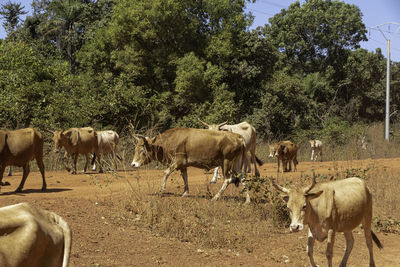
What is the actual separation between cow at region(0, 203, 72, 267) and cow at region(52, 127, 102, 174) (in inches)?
587

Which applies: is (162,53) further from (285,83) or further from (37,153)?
(37,153)

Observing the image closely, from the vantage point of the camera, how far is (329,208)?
24.3 ft

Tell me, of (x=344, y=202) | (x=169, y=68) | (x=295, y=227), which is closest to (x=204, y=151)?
(x=344, y=202)

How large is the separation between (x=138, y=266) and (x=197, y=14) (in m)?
27.4

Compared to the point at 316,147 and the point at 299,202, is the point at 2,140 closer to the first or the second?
the point at 299,202

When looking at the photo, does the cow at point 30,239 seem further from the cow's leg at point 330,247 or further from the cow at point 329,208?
the cow's leg at point 330,247

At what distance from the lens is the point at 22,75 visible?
82.0 ft

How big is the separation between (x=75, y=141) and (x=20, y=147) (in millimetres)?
5978

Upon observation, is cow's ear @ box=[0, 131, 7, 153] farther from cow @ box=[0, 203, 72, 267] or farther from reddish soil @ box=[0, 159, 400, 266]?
cow @ box=[0, 203, 72, 267]

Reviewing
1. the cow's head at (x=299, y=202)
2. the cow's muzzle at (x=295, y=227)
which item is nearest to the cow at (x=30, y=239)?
the cow's muzzle at (x=295, y=227)

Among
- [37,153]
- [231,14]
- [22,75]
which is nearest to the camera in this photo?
[37,153]

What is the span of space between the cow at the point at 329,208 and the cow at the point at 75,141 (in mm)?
12317

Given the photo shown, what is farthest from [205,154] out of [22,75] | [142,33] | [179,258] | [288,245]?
[142,33]

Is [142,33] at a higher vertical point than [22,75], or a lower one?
higher
